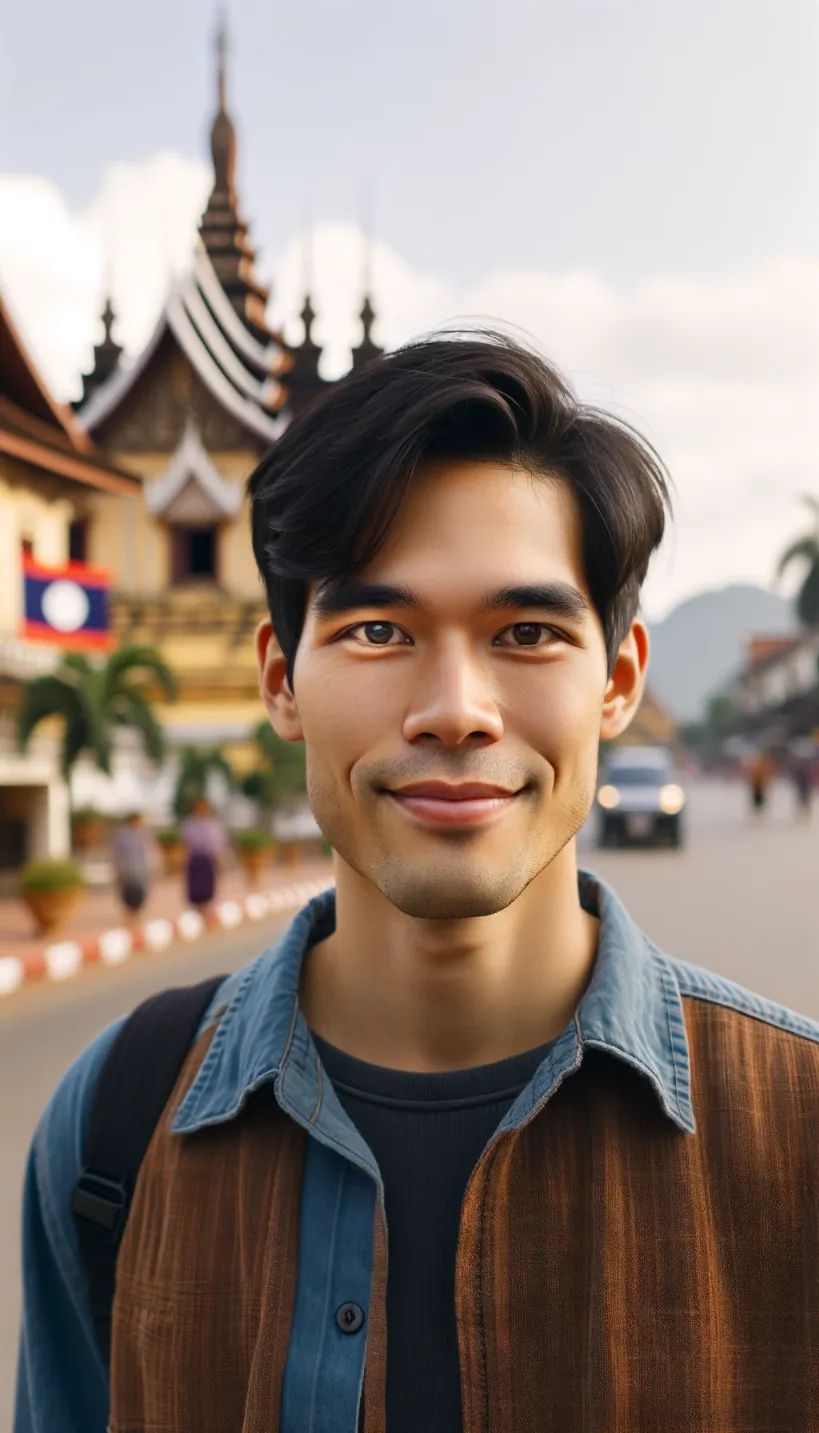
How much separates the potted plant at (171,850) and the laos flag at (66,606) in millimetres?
3215

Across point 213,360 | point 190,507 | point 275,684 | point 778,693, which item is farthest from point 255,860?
point 778,693

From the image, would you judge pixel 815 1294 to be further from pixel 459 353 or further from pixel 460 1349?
pixel 459 353

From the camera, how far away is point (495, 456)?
156 centimetres

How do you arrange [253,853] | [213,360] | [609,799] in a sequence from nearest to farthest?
1. [253,853]
2. [609,799]
3. [213,360]

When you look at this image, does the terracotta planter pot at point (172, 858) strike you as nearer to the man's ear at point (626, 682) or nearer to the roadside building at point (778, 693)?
the man's ear at point (626, 682)

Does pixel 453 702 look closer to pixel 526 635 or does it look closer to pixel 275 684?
pixel 526 635

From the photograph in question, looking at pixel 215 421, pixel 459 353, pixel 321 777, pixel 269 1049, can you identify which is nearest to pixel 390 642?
pixel 321 777

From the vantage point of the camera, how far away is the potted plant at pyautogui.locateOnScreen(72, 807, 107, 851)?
20.6 meters

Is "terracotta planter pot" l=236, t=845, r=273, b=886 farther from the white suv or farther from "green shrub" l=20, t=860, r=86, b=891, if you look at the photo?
the white suv

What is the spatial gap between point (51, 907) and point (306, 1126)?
1056 centimetres

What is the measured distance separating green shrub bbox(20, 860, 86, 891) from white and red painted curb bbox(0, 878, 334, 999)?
1.61ft

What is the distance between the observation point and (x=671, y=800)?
21672mm

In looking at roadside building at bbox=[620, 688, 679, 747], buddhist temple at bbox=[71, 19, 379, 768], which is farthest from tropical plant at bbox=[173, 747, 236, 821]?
roadside building at bbox=[620, 688, 679, 747]

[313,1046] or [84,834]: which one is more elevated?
[313,1046]
